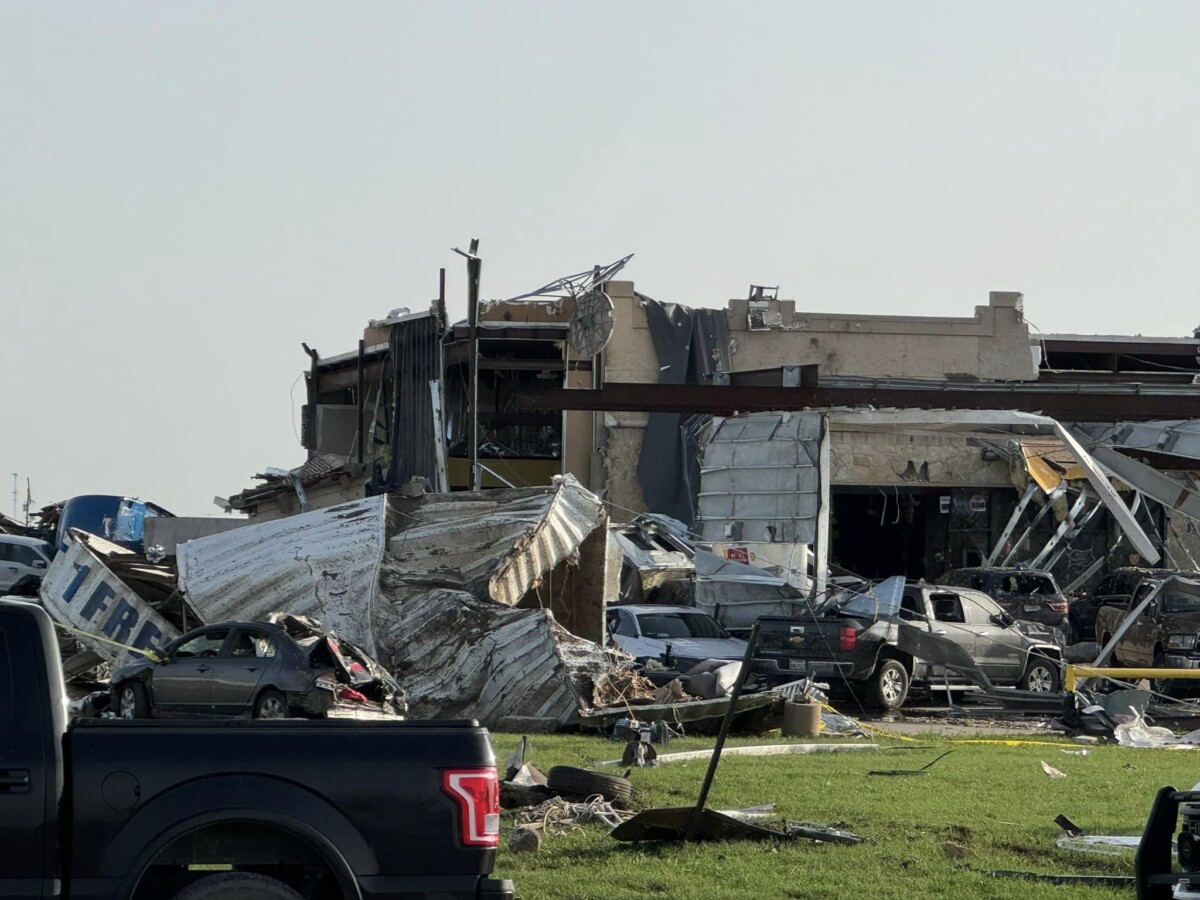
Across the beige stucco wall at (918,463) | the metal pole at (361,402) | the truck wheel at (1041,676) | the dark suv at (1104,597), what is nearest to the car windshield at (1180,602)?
the truck wheel at (1041,676)

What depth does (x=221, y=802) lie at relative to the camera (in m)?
6.44

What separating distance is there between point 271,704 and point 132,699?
1.76 metres

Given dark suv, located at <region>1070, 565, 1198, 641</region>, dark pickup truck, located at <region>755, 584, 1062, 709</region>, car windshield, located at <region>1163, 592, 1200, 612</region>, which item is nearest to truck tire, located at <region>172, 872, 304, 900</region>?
dark pickup truck, located at <region>755, 584, 1062, 709</region>

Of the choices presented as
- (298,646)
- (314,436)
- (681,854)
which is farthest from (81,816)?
(314,436)

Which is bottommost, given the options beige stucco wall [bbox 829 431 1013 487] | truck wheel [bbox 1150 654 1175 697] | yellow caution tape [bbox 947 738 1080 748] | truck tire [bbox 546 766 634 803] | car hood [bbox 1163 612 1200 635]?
yellow caution tape [bbox 947 738 1080 748]

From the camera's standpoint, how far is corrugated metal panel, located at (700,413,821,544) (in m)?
28.9

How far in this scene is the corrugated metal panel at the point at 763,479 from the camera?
28.9 meters

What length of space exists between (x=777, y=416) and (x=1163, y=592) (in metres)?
7.31

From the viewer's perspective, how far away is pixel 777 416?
29.8 meters

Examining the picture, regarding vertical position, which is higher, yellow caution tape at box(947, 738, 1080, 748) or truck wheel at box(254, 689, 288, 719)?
truck wheel at box(254, 689, 288, 719)

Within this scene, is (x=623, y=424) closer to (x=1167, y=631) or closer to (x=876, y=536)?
(x=876, y=536)

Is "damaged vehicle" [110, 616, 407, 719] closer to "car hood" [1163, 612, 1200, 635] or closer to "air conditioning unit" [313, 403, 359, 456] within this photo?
"car hood" [1163, 612, 1200, 635]

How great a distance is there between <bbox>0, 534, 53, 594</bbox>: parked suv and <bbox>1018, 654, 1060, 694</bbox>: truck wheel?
23.7m

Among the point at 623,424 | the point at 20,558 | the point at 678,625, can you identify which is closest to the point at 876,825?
the point at 678,625
